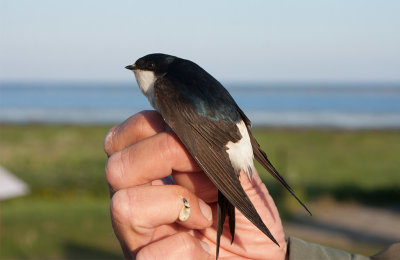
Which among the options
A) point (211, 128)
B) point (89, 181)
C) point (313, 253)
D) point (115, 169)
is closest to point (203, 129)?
point (211, 128)

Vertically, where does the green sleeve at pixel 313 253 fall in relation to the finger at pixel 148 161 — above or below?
below

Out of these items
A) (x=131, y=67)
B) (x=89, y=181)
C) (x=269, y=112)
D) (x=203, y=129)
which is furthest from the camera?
(x=269, y=112)

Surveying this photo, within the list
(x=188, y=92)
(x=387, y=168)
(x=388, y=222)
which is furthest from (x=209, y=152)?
(x=387, y=168)

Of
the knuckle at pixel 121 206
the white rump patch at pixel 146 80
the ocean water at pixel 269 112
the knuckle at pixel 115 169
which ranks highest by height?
the white rump patch at pixel 146 80

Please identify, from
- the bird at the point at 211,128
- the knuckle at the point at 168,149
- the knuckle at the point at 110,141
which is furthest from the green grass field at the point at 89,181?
the knuckle at the point at 168,149

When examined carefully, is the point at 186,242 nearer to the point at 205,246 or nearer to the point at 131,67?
the point at 205,246

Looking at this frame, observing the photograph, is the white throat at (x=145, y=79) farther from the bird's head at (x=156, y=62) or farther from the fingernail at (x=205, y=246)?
the fingernail at (x=205, y=246)

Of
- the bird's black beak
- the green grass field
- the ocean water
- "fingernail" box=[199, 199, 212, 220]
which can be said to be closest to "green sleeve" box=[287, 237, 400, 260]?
"fingernail" box=[199, 199, 212, 220]
